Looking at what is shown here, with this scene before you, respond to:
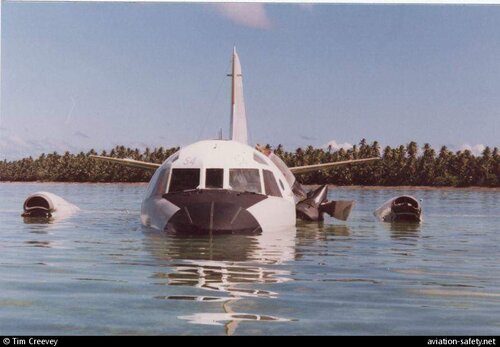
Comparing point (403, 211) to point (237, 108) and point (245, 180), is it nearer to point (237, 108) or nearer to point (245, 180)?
point (237, 108)

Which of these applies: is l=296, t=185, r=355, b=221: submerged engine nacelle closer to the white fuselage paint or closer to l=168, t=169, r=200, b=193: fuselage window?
the white fuselage paint

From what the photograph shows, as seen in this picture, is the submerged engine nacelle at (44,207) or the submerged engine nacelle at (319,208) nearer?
the submerged engine nacelle at (319,208)

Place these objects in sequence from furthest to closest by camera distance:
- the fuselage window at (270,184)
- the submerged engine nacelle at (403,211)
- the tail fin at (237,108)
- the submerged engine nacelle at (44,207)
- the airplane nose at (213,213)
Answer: the tail fin at (237,108)
the submerged engine nacelle at (44,207)
the submerged engine nacelle at (403,211)
the fuselage window at (270,184)
the airplane nose at (213,213)

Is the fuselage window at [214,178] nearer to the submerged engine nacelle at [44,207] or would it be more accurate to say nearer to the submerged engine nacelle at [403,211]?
the submerged engine nacelle at [403,211]

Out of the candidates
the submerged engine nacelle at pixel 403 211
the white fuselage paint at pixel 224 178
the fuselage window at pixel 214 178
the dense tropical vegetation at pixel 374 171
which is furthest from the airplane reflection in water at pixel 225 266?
the dense tropical vegetation at pixel 374 171

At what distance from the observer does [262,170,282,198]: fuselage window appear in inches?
956

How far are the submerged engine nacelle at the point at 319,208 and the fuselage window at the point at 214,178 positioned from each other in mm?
10898

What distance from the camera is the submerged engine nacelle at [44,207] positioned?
34.2 meters

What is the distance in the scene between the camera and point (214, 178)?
23.4 metres

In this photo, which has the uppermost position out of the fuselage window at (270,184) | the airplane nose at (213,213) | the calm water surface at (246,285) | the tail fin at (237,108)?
the tail fin at (237,108)

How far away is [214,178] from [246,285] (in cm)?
1018

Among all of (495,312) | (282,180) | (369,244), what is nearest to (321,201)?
(282,180)
